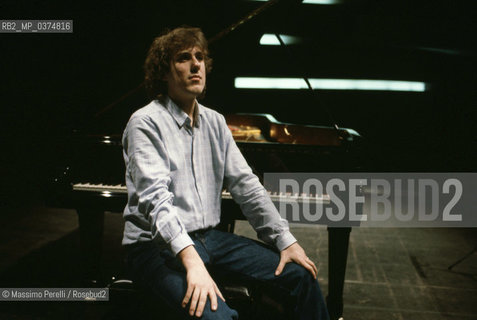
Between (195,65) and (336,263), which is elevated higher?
(195,65)

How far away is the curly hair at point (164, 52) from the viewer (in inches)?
62.6

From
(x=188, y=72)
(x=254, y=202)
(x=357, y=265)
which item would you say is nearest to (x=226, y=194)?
(x=254, y=202)

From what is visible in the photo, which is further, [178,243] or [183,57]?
[183,57]

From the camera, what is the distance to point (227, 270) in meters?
1.53

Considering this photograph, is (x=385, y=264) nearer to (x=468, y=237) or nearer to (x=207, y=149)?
(x=468, y=237)

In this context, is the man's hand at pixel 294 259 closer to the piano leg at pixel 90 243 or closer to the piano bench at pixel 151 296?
the piano bench at pixel 151 296

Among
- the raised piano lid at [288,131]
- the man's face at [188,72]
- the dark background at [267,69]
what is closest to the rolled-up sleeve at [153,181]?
the man's face at [188,72]

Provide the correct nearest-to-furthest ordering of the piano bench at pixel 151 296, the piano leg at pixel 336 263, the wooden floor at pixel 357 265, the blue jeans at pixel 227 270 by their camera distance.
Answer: the blue jeans at pixel 227 270 → the piano bench at pixel 151 296 → the piano leg at pixel 336 263 → the wooden floor at pixel 357 265

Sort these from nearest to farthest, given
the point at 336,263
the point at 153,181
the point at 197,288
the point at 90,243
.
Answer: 1. the point at 197,288
2. the point at 153,181
3. the point at 336,263
4. the point at 90,243

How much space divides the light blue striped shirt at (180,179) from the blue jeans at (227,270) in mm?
60

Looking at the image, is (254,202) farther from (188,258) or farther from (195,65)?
(195,65)

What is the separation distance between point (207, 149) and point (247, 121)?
74.4 inches

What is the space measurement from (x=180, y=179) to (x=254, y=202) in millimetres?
344

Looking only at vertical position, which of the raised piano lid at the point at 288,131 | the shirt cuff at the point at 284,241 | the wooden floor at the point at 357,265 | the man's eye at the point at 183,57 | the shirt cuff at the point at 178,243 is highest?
the man's eye at the point at 183,57
